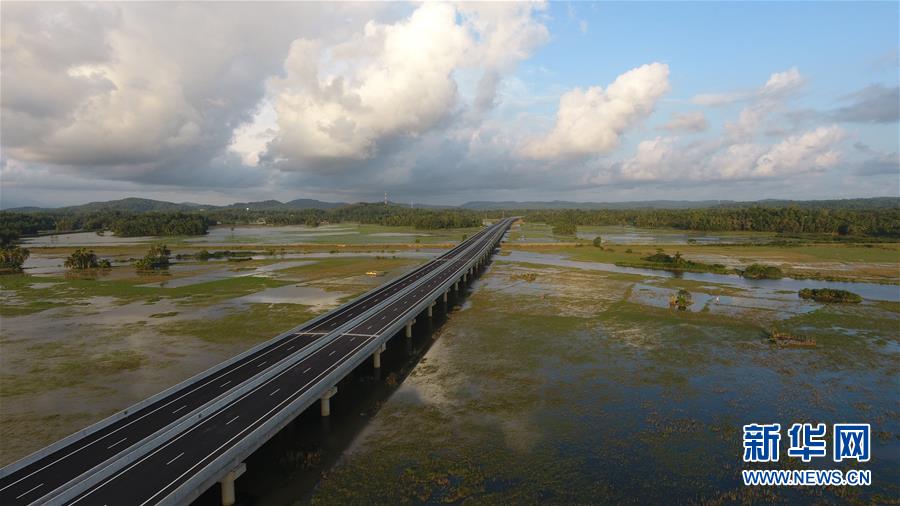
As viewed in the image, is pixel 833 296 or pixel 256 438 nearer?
pixel 256 438

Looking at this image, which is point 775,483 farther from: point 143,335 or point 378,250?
point 378,250

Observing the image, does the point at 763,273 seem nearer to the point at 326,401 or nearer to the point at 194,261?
the point at 326,401

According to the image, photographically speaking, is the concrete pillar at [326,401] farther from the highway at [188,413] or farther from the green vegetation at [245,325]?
the green vegetation at [245,325]

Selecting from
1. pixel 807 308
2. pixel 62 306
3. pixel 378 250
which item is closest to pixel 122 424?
pixel 62 306

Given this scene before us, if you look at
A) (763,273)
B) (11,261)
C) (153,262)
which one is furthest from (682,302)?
(11,261)

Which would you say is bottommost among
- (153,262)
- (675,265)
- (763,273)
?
(763,273)

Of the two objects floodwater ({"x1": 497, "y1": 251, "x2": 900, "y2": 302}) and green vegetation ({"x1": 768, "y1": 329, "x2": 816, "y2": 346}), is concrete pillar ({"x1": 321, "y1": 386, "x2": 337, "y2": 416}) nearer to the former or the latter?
green vegetation ({"x1": 768, "y1": 329, "x2": 816, "y2": 346})

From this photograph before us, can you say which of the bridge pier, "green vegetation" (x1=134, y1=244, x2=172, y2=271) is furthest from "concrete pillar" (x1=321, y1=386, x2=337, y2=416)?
"green vegetation" (x1=134, y1=244, x2=172, y2=271)

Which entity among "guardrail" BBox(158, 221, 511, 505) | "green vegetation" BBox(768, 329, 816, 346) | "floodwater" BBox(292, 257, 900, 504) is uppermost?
"guardrail" BBox(158, 221, 511, 505)
